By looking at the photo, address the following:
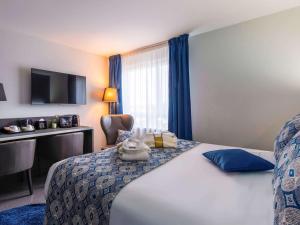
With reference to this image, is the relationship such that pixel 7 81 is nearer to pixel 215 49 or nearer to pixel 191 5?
pixel 191 5

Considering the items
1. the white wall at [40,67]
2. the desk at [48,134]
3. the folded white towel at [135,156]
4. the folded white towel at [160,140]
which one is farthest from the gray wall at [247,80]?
the white wall at [40,67]

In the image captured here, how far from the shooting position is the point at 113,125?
9.31 ft

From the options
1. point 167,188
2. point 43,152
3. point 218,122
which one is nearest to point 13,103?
point 43,152

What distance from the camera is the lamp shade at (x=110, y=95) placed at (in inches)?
134

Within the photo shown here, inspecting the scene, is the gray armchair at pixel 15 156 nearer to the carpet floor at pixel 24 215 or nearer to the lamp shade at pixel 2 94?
the carpet floor at pixel 24 215

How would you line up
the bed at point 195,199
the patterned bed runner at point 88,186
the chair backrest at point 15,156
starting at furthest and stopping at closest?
the chair backrest at point 15,156
the patterned bed runner at point 88,186
the bed at point 195,199

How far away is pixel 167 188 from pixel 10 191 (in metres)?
2.25

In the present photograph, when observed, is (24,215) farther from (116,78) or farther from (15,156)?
(116,78)

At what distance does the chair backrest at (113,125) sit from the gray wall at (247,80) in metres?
1.11

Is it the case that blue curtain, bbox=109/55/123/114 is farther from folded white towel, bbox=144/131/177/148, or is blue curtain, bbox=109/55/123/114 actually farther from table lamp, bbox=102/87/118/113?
folded white towel, bbox=144/131/177/148

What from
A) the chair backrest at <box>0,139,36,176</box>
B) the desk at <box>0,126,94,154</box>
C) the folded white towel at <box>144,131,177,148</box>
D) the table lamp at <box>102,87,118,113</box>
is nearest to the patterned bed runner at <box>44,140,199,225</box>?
the folded white towel at <box>144,131,177,148</box>

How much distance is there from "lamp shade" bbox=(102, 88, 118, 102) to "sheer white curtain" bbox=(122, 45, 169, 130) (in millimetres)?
185

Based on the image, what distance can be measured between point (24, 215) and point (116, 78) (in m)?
2.57

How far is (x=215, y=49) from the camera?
252cm
